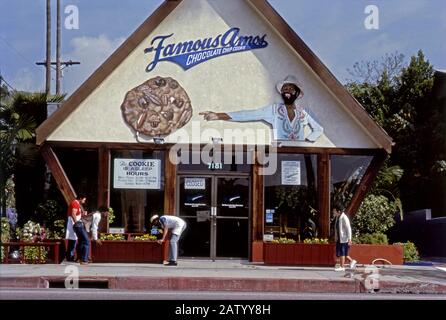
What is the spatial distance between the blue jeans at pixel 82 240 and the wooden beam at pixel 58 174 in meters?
1.27

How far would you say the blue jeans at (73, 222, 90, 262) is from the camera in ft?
47.0

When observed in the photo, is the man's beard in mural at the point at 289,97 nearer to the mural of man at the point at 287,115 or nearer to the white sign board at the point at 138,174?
the mural of man at the point at 287,115

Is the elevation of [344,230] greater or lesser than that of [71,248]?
greater

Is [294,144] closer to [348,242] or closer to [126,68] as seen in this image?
[348,242]

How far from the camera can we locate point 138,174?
15836 millimetres

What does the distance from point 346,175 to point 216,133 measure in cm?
322

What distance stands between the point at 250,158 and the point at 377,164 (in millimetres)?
2843

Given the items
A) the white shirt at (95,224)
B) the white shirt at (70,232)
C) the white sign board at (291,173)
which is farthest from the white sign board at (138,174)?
the white sign board at (291,173)

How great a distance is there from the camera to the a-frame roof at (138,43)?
1520 centimetres

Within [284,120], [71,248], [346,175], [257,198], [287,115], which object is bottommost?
[71,248]

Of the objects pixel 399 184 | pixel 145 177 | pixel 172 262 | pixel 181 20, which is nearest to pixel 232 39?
pixel 181 20

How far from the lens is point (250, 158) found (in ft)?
52.3

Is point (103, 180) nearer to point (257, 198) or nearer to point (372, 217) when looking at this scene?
point (257, 198)

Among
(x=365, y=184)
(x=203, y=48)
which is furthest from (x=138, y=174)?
(x=365, y=184)
